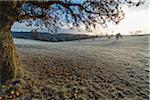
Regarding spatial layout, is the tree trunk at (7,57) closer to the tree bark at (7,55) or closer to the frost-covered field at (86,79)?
the tree bark at (7,55)

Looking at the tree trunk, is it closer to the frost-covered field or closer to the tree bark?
the tree bark

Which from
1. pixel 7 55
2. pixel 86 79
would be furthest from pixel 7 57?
pixel 86 79

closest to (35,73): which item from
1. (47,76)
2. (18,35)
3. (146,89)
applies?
(47,76)

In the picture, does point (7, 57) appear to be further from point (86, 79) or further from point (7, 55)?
point (86, 79)

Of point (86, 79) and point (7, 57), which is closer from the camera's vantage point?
point (7, 57)

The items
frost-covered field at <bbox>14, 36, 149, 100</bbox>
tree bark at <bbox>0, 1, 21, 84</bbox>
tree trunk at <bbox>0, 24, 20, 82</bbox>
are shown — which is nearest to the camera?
frost-covered field at <bbox>14, 36, 149, 100</bbox>

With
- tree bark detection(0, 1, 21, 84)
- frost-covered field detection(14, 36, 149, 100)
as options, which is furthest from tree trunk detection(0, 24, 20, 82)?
frost-covered field detection(14, 36, 149, 100)

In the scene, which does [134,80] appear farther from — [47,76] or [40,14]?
[40,14]

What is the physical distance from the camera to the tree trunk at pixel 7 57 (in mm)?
13281

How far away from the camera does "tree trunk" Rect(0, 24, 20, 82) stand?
13.3 metres

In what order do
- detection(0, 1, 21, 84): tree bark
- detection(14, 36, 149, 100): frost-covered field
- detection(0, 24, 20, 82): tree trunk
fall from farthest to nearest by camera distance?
detection(0, 24, 20, 82): tree trunk < detection(0, 1, 21, 84): tree bark < detection(14, 36, 149, 100): frost-covered field

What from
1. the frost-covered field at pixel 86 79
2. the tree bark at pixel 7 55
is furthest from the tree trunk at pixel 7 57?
the frost-covered field at pixel 86 79

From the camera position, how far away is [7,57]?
13492 millimetres

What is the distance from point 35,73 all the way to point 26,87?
6.82 feet
